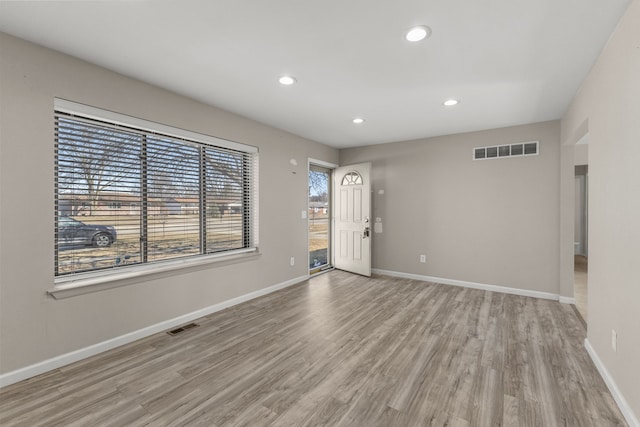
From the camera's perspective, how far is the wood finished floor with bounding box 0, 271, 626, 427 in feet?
5.85

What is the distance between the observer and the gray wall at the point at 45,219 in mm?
2066

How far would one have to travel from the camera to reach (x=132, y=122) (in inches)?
108

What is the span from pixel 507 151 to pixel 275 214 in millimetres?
3582

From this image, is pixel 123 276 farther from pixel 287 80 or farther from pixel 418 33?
pixel 418 33

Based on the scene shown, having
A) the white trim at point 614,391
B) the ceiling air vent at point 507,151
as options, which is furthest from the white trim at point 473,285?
the ceiling air vent at point 507,151

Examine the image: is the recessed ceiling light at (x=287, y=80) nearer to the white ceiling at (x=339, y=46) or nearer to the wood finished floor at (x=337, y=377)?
the white ceiling at (x=339, y=46)

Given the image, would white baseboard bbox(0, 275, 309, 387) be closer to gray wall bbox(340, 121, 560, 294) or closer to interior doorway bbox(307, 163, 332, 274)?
interior doorway bbox(307, 163, 332, 274)

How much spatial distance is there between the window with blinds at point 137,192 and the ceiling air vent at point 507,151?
3471mm

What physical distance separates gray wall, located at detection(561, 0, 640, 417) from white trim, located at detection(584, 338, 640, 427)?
0.11 feet

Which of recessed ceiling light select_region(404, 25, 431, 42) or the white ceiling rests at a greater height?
the white ceiling

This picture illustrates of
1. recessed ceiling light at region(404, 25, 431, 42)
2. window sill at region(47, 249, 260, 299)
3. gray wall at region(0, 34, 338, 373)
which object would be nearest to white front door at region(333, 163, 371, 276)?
window sill at region(47, 249, 260, 299)

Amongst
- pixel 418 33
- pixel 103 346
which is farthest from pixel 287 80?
pixel 103 346

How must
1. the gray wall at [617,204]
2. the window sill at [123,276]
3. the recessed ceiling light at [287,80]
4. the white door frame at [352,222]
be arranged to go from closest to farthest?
the gray wall at [617,204], the window sill at [123,276], the recessed ceiling light at [287,80], the white door frame at [352,222]

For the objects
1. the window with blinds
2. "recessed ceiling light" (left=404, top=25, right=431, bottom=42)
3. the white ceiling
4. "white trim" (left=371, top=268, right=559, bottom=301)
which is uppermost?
the white ceiling
